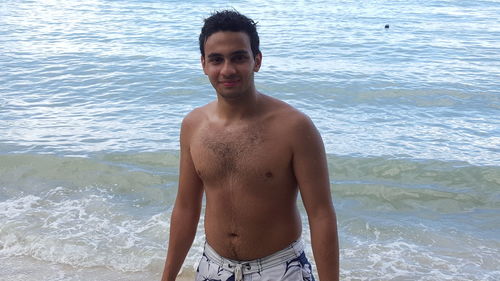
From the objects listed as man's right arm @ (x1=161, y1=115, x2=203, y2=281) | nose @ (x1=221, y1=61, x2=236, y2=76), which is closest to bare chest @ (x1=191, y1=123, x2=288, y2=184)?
man's right arm @ (x1=161, y1=115, x2=203, y2=281)

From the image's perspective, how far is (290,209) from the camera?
108 inches

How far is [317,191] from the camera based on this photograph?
259 centimetres

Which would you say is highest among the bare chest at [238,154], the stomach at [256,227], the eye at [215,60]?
the eye at [215,60]

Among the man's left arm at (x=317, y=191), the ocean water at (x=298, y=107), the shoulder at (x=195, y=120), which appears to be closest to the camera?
the man's left arm at (x=317, y=191)

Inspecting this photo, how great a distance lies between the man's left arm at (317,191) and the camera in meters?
2.57

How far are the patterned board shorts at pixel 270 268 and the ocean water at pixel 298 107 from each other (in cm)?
233

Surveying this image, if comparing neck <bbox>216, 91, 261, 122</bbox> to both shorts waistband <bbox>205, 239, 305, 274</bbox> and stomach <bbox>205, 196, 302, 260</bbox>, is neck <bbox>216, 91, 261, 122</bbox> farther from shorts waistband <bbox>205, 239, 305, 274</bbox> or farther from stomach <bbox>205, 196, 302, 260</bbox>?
shorts waistband <bbox>205, 239, 305, 274</bbox>

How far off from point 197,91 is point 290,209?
9.00 m

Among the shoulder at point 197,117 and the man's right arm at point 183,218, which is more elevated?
the shoulder at point 197,117

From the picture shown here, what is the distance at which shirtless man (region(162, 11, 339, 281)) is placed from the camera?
8.50ft

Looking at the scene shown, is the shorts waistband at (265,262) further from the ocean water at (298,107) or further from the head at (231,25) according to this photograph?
the ocean water at (298,107)

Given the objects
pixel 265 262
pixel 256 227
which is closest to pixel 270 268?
pixel 265 262

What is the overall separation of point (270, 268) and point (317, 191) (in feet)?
1.25

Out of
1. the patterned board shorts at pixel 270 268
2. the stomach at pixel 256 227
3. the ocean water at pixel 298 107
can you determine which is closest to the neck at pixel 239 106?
the stomach at pixel 256 227
